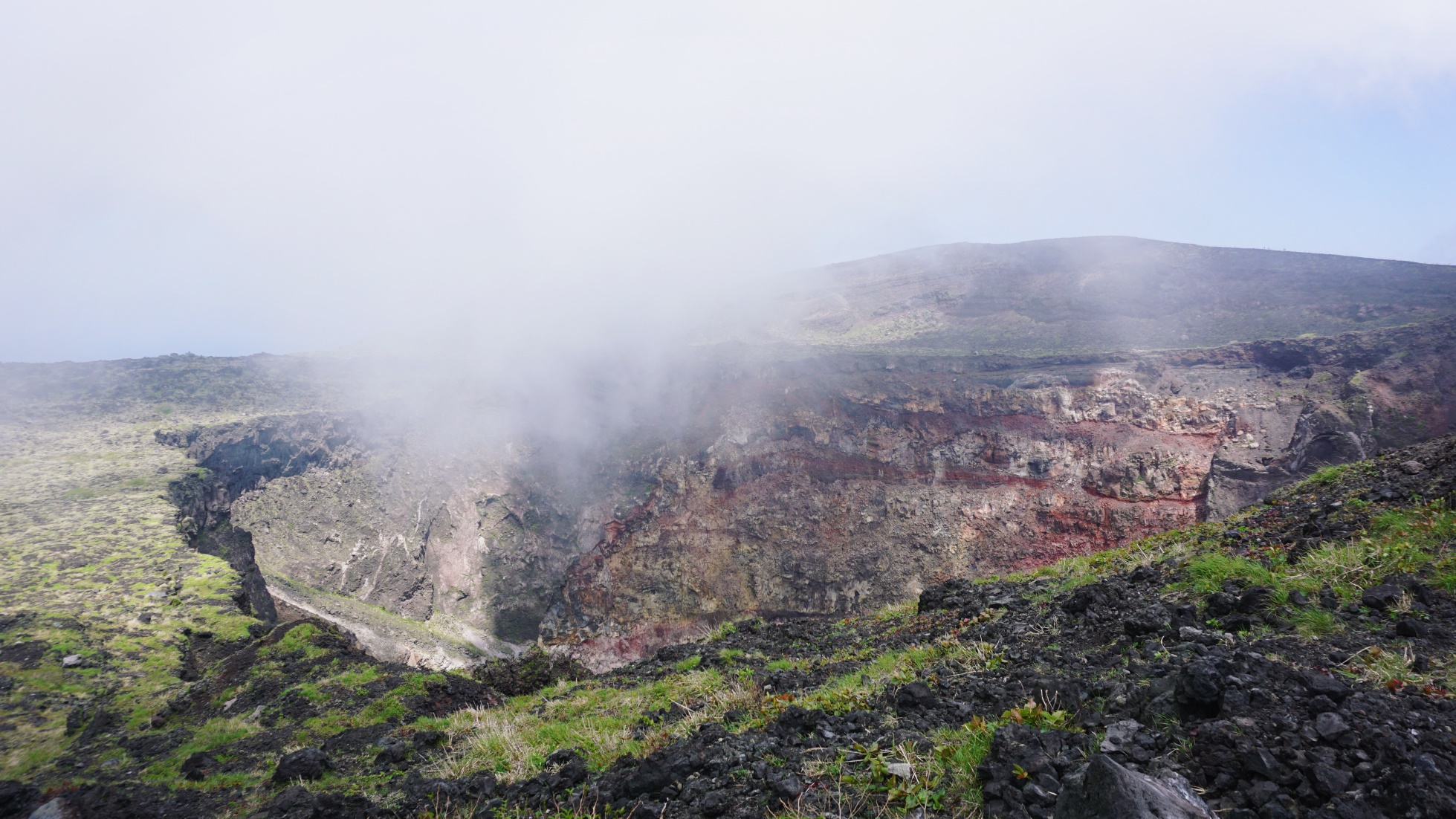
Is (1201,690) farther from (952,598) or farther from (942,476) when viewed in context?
(942,476)

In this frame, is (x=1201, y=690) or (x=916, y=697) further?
(x=916, y=697)

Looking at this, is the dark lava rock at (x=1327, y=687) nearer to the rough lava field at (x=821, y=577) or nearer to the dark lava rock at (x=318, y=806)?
the rough lava field at (x=821, y=577)

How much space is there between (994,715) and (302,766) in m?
8.27

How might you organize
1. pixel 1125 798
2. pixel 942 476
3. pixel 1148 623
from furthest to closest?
pixel 942 476, pixel 1148 623, pixel 1125 798

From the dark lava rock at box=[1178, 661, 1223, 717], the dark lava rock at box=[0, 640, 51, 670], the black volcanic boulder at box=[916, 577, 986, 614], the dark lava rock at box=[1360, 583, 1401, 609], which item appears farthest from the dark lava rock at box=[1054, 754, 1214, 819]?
the dark lava rock at box=[0, 640, 51, 670]

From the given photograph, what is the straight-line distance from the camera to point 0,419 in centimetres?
2591

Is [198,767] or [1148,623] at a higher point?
[1148,623]

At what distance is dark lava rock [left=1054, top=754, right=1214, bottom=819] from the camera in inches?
104

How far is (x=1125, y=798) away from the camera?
2.65 meters

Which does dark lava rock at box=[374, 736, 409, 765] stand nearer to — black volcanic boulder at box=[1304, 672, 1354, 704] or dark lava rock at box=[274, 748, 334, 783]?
dark lava rock at box=[274, 748, 334, 783]

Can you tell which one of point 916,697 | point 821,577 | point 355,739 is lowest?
point 821,577

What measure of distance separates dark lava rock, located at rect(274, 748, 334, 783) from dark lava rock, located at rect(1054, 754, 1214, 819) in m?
8.74

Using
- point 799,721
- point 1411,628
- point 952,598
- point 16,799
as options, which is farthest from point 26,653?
point 1411,628

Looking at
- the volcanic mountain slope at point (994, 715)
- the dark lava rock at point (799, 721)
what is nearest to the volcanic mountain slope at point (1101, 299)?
the volcanic mountain slope at point (994, 715)
